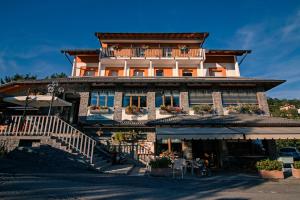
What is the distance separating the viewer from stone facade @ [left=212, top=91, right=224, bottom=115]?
1692cm

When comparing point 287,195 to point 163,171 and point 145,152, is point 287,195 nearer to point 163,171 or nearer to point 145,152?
point 163,171

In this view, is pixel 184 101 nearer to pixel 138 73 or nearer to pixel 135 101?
pixel 135 101

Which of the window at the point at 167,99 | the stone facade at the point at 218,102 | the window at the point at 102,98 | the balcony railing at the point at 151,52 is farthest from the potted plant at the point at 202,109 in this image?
the balcony railing at the point at 151,52

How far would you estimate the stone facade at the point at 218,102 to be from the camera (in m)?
16.9

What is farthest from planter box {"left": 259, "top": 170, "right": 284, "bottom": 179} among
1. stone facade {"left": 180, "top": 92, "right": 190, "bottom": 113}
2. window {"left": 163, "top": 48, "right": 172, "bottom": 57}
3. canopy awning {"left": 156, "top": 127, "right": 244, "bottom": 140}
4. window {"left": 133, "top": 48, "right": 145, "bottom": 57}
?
window {"left": 133, "top": 48, "right": 145, "bottom": 57}

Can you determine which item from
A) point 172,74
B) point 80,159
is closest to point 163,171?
point 80,159

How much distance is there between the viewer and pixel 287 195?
6.90 meters

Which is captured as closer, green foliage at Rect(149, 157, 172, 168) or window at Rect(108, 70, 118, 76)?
green foliage at Rect(149, 157, 172, 168)

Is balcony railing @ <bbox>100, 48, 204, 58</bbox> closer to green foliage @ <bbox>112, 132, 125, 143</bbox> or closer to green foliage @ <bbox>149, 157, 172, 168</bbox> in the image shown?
green foliage @ <bbox>112, 132, 125, 143</bbox>

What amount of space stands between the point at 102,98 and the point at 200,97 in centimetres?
842

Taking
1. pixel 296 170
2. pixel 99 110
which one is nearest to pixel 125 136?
pixel 99 110

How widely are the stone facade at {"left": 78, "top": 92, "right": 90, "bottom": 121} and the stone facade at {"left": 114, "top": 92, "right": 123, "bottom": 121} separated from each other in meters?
2.39

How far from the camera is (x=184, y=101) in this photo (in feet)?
56.1

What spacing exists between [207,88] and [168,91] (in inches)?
136
